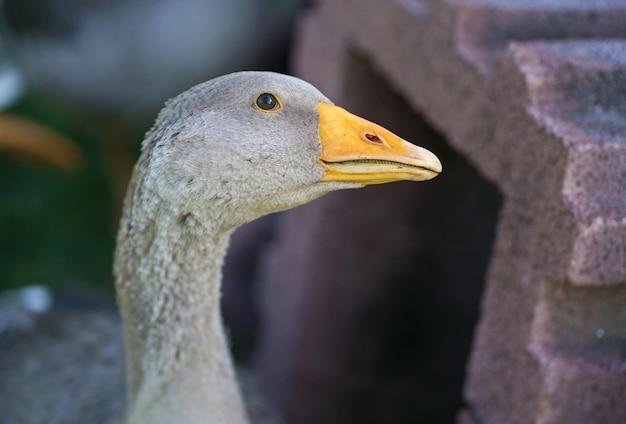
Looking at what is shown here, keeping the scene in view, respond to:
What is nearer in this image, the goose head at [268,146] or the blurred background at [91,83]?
the goose head at [268,146]

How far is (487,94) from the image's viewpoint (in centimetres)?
175

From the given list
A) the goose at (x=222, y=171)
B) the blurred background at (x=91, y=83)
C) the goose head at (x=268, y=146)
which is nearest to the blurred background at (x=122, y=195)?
the blurred background at (x=91, y=83)

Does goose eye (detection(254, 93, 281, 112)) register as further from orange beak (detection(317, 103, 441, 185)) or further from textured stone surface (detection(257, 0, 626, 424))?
textured stone surface (detection(257, 0, 626, 424))

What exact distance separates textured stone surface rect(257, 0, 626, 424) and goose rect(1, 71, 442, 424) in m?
0.28

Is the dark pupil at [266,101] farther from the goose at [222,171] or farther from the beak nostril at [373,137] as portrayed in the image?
the beak nostril at [373,137]

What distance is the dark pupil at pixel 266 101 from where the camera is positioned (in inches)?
59.6

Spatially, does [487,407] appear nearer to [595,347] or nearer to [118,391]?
[595,347]

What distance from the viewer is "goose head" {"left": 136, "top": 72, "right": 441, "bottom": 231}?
1503 mm

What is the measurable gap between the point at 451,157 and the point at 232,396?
52.7 inches

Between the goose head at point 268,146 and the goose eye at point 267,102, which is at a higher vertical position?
the goose eye at point 267,102

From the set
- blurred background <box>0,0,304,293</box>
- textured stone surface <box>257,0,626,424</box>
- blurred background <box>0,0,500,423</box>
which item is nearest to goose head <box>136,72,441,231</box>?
textured stone surface <box>257,0,626,424</box>

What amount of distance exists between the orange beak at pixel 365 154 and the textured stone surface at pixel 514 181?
0.27 m

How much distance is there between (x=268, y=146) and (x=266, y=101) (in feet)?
0.29

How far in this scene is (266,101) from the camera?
152cm
